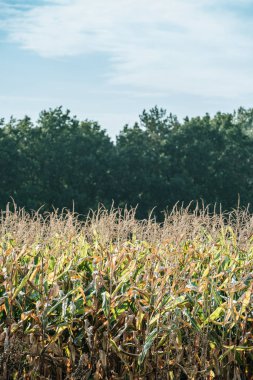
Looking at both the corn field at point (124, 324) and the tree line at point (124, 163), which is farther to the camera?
the tree line at point (124, 163)

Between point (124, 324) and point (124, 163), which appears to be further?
point (124, 163)

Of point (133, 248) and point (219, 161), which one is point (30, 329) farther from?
point (219, 161)

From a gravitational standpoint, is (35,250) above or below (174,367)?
above

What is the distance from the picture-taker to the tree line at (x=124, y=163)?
117 feet

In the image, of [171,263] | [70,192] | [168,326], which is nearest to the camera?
[168,326]

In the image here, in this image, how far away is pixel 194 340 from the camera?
423cm

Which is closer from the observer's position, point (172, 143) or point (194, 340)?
point (194, 340)

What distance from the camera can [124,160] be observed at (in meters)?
37.4

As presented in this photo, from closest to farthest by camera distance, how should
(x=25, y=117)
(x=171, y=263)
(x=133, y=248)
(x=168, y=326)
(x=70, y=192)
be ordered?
(x=168, y=326), (x=171, y=263), (x=133, y=248), (x=70, y=192), (x=25, y=117)

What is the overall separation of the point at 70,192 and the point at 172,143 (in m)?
8.21

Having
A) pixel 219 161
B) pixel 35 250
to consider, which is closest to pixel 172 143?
pixel 219 161

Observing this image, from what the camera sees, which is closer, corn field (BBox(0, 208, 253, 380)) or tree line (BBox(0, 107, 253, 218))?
corn field (BBox(0, 208, 253, 380))

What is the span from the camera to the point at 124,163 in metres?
37.4

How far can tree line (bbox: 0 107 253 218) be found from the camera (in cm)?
3559
